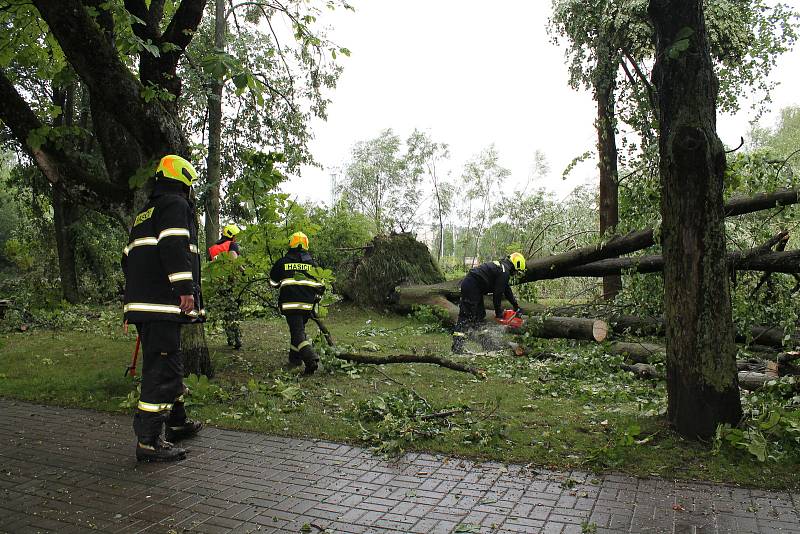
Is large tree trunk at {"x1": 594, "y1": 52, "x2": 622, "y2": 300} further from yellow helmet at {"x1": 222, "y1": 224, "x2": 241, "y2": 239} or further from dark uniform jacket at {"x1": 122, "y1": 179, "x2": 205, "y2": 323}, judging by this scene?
yellow helmet at {"x1": 222, "y1": 224, "x2": 241, "y2": 239}

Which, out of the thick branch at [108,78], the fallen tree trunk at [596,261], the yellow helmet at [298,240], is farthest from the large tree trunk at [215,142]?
the thick branch at [108,78]

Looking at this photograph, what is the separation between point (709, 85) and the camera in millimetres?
4629

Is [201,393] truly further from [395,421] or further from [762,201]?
[762,201]

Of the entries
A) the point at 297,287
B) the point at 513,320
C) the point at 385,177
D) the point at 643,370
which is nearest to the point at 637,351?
the point at 643,370

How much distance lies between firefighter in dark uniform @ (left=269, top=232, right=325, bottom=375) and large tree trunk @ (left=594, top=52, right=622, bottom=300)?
401cm

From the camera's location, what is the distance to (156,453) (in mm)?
4633

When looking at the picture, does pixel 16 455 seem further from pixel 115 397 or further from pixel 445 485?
pixel 445 485

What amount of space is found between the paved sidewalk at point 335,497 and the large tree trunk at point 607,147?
15.2 feet

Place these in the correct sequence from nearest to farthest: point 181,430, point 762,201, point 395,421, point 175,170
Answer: point 175,170, point 181,430, point 395,421, point 762,201

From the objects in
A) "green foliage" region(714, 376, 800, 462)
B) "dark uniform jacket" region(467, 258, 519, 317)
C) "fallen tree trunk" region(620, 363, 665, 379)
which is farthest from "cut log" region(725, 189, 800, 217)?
"green foliage" region(714, 376, 800, 462)

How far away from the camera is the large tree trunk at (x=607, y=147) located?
10.0 metres

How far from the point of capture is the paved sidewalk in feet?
11.3

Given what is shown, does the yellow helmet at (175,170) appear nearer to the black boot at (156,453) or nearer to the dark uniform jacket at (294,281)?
the black boot at (156,453)

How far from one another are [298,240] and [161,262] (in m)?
3.07
